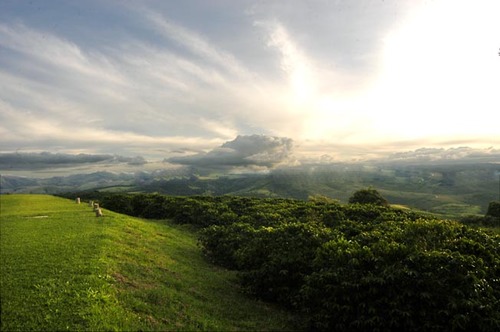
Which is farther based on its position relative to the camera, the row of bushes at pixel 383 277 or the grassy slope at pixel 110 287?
the row of bushes at pixel 383 277

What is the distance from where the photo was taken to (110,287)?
18359 millimetres

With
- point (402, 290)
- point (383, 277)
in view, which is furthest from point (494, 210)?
point (383, 277)

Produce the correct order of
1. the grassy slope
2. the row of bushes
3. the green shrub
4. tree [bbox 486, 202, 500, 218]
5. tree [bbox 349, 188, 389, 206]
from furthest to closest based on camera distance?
tree [bbox 349, 188, 389, 206] < tree [bbox 486, 202, 500, 218] < the row of bushes < the green shrub < the grassy slope

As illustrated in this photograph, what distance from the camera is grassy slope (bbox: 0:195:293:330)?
587 inches

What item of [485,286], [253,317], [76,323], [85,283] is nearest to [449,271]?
[485,286]

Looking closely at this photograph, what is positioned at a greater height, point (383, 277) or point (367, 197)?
point (383, 277)

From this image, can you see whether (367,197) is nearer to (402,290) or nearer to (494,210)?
(494,210)

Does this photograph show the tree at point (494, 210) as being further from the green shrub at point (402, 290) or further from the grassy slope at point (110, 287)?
the grassy slope at point (110, 287)

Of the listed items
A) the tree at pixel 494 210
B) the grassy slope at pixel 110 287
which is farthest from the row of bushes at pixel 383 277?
the tree at pixel 494 210

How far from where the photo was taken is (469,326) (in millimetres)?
15539

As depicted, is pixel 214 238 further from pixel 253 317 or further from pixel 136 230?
pixel 253 317

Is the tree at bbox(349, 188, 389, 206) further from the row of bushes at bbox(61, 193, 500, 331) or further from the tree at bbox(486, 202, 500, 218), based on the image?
the row of bushes at bbox(61, 193, 500, 331)

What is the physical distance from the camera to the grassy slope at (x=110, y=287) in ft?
48.9

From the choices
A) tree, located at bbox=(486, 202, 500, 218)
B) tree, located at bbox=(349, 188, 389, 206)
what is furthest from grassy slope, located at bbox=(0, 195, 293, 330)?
tree, located at bbox=(486, 202, 500, 218)
